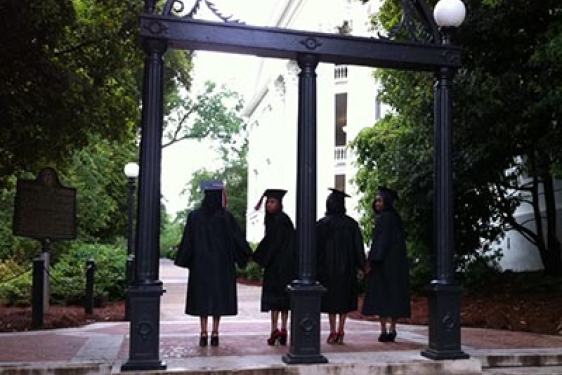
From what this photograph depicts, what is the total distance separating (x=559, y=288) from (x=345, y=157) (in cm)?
2068

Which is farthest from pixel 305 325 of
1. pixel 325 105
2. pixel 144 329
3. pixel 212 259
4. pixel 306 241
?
pixel 325 105

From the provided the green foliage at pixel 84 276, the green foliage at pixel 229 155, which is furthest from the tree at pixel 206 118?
the green foliage at pixel 84 276

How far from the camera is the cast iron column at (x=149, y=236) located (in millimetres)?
7012

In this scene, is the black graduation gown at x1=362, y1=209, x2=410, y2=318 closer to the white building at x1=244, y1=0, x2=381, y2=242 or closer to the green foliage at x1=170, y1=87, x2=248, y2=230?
the white building at x1=244, y1=0, x2=381, y2=242

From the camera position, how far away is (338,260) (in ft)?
29.5

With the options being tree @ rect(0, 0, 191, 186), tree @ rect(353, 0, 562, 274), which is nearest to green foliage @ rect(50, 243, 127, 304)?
tree @ rect(0, 0, 191, 186)

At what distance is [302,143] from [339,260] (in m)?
1.89

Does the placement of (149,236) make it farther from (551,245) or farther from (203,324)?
(551,245)

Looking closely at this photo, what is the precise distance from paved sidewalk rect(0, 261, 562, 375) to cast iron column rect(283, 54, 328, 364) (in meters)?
0.25

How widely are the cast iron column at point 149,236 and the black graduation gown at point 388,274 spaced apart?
299 centimetres

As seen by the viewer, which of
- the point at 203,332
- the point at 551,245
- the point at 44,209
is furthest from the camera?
the point at 551,245

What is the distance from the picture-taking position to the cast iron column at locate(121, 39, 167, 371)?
701cm

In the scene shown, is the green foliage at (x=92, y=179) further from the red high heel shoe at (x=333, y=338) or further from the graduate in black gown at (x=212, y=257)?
the red high heel shoe at (x=333, y=338)

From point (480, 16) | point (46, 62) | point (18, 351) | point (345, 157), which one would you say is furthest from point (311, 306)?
→ point (345, 157)
